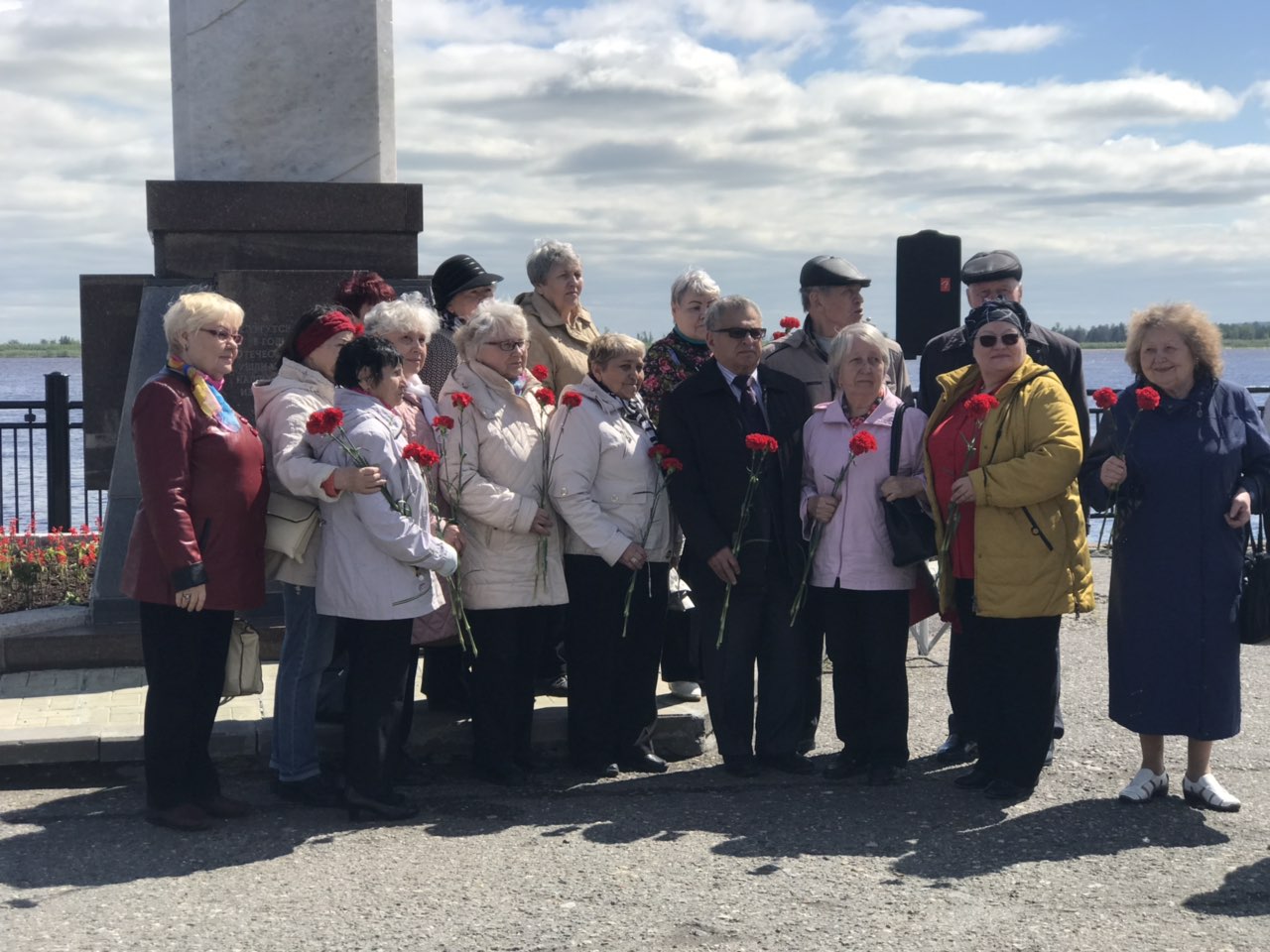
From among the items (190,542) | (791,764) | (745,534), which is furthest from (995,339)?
(190,542)

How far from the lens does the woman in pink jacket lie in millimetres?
5578

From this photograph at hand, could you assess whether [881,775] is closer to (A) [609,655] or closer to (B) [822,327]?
(A) [609,655]

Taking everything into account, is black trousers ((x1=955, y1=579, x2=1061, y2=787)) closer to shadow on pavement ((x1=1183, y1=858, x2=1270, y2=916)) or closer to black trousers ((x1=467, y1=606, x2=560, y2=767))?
shadow on pavement ((x1=1183, y1=858, x2=1270, y2=916))

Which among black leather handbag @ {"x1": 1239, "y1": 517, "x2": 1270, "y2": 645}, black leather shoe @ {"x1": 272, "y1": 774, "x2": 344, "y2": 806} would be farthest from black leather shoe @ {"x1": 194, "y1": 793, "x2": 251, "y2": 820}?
black leather handbag @ {"x1": 1239, "y1": 517, "x2": 1270, "y2": 645}

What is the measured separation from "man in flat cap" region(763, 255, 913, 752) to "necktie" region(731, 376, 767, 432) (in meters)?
0.38

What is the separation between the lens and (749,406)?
18.8ft

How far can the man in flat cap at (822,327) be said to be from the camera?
20.1ft

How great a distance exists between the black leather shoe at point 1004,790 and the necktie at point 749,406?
1.52m

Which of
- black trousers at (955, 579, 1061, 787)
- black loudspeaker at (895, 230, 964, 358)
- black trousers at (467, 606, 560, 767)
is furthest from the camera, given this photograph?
black loudspeaker at (895, 230, 964, 358)

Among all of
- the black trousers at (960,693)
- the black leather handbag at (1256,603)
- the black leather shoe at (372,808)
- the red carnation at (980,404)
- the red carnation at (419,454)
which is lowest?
the black leather shoe at (372,808)

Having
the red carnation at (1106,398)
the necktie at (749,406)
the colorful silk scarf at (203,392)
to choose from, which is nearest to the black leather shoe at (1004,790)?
the red carnation at (1106,398)

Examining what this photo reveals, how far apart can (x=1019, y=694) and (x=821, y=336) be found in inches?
65.4

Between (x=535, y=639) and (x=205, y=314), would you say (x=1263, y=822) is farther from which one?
(x=205, y=314)

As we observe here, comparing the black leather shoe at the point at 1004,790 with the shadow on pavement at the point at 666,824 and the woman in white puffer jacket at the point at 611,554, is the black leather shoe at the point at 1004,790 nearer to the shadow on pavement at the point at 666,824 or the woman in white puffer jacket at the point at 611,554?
the shadow on pavement at the point at 666,824
